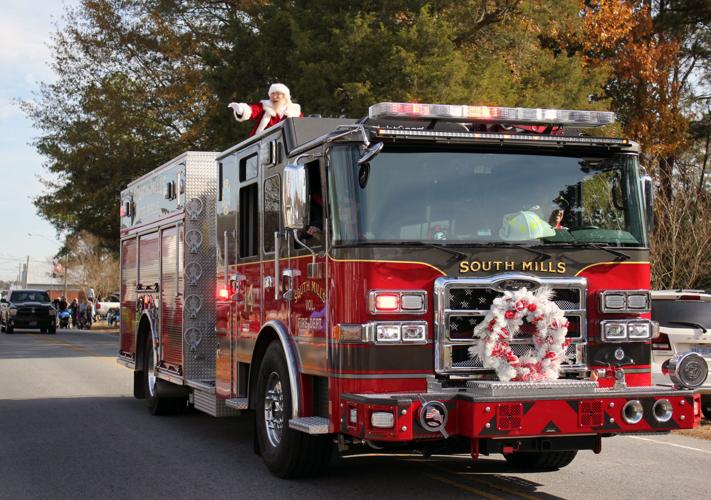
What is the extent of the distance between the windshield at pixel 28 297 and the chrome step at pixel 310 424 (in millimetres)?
38521

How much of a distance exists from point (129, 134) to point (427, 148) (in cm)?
2853

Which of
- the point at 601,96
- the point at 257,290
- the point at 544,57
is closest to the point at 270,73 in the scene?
the point at 544,57

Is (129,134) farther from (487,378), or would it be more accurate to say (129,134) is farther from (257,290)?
(487,378)

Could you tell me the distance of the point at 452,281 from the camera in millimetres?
7160

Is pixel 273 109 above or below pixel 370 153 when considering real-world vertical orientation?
above

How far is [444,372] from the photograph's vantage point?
23.6 feet

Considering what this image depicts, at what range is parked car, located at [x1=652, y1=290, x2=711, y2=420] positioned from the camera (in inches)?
450

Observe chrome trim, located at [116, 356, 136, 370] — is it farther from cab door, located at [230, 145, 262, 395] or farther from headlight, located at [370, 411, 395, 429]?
headlight, located at [370, 411, 395, 429]

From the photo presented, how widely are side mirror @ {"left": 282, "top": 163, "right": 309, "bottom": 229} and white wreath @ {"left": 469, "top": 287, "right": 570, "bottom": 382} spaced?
1545mm

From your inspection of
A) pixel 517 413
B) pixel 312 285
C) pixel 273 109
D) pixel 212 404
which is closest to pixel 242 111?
pixel 273 109

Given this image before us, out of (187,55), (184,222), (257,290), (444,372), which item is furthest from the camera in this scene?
(187,55)

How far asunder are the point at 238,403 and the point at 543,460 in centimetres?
284

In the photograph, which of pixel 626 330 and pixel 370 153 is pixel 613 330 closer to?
pixel 626 330

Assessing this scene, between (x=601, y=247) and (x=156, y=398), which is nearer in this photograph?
(x=601, y=247)
